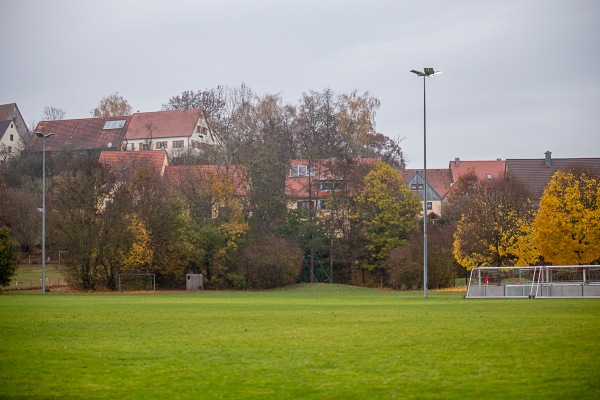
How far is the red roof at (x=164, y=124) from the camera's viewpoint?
4338 inches

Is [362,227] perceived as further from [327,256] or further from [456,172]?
[456,172]

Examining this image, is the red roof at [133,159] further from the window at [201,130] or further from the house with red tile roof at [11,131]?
the house with red tile roof at [11,131]

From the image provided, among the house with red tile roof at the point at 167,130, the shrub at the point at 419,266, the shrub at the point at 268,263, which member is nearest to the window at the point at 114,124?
the house with red tile roof at the point at 167,130

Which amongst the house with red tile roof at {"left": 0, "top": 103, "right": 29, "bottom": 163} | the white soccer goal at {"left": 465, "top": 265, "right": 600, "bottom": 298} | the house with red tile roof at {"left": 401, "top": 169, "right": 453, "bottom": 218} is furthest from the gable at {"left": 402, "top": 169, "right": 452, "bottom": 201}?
the white soccer goal at {"left": 465, "top": 265, "right": 600, "bottom": 298}

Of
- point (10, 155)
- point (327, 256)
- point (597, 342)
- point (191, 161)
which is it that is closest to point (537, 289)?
point (597, 342)

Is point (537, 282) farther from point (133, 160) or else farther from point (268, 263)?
point (133, 160)

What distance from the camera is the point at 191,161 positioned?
83.9m

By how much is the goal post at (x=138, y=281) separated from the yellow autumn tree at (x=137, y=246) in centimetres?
67

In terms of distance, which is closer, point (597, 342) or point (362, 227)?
point (597, 342)

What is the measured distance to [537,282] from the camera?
137 ft

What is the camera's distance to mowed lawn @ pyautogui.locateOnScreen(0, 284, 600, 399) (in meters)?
11.3

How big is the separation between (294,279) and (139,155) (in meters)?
32.7

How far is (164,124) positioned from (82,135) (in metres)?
12.6

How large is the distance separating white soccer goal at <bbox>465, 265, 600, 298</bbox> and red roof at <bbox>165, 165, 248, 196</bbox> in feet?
111
